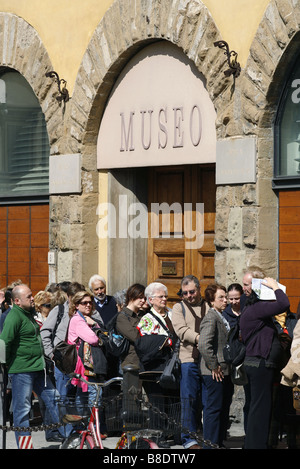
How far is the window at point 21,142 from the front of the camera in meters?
15.6

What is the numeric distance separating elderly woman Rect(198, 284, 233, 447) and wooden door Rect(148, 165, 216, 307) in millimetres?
3382

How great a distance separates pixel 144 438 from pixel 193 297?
2.34 metres

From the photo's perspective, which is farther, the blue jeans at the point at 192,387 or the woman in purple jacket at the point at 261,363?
the blue jeans at the point at 192,387

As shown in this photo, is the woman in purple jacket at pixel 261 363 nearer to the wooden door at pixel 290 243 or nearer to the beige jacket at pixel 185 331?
the beige jacket at pixel 185 331

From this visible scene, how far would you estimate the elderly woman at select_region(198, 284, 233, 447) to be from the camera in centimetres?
962

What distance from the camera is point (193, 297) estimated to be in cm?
1026

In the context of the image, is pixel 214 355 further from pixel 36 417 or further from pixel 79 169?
pixel 79 169

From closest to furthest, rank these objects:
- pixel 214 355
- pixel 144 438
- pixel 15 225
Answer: pixel 144 438
pixel 214 355
pixel 15 225

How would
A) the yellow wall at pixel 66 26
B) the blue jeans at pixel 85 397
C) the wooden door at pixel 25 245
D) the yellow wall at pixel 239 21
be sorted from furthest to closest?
the wooden door at pixel 25 245 < the yellow wall at pixel 66 26 < the yellow wall at pixel 239 21 < the blue jeans at pixel 85 397

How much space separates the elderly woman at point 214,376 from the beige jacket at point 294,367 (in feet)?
4.39

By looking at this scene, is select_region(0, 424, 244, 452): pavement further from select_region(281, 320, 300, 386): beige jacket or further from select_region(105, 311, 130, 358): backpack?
select_region(281, 320, 300, 386): beige jacket

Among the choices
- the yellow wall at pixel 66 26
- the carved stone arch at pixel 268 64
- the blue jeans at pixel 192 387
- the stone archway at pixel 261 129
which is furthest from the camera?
the yellow wall at pixel 66 26

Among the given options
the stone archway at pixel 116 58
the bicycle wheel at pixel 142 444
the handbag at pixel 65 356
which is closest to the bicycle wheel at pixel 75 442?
the bicycle wheel at pixel 142 444
